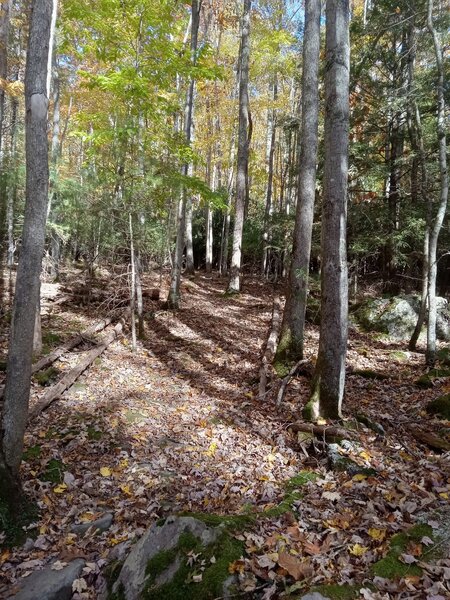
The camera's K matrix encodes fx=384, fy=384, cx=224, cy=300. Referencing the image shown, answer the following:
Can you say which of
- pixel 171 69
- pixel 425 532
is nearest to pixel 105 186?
pixel 171 69

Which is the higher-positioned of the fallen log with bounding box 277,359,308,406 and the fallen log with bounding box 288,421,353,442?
the fallen log with bounding box 277,359,308,406

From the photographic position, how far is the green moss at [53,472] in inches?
199

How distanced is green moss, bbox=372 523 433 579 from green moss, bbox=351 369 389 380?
4976mm

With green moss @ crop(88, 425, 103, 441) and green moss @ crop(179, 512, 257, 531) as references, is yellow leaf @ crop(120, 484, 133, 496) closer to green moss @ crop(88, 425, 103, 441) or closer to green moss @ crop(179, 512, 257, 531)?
green moss @ crop(88, 425, 103, 441)

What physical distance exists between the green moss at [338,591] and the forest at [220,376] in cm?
2

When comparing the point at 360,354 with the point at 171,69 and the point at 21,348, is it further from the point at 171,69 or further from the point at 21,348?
the point at 171,69

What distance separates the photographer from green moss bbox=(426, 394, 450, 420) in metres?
6.21

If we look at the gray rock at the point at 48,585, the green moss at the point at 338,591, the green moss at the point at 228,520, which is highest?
the green moss at the point at 338,591

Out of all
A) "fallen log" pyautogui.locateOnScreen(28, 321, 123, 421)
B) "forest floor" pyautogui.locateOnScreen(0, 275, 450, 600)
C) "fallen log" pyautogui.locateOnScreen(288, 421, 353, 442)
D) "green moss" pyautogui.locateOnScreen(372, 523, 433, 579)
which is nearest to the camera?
"green moss" pyautogui.locateOnScreen(372, 523, 433, 579)

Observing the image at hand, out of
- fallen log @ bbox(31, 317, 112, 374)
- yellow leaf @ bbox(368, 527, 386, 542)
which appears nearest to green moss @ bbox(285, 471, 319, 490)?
yellow leaf @ bbox(368, 527, 386, 542)

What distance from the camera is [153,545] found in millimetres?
3629

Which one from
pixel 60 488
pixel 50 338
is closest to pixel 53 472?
pixel 60 488

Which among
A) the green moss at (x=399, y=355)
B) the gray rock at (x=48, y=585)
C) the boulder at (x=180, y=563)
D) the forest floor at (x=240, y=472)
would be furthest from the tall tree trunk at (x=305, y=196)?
the gray rock at (x=48, y=585)

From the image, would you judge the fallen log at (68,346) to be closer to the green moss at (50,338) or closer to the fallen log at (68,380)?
the green moss at (50,338)
